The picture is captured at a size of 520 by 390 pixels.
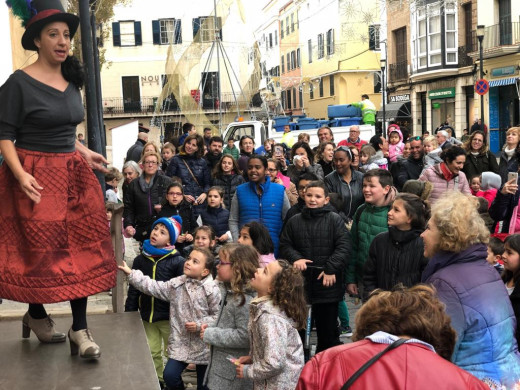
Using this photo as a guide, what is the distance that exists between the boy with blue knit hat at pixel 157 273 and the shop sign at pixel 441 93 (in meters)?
34.5

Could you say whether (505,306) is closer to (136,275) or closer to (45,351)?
(45,351)

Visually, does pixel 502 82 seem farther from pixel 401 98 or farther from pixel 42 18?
pixel 42 18

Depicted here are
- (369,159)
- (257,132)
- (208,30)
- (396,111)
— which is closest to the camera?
(369,159)

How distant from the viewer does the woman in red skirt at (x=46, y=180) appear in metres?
4.25

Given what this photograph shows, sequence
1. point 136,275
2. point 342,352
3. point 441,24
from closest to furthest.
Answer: point 342,352
point 136,275
point 441,24

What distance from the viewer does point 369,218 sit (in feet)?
22.4

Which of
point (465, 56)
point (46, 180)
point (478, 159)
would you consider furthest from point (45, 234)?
point (465, 56)

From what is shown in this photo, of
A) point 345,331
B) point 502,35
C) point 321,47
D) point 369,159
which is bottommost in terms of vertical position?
point 345,331

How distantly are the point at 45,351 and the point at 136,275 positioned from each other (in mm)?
1472

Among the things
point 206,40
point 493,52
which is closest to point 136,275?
point 206,40

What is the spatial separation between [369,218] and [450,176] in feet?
7.63

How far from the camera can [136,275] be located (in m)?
6.05

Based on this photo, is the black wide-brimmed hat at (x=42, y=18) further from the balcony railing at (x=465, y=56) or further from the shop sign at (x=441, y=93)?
the shop sign at (x=441, y=93)

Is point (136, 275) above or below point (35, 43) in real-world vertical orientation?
below
